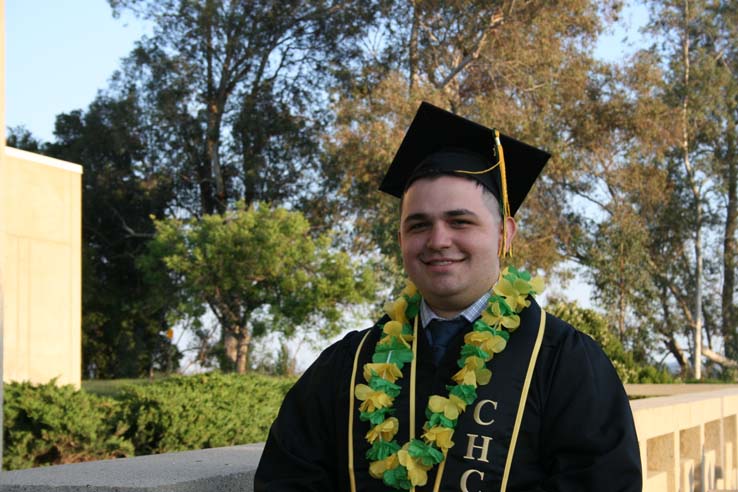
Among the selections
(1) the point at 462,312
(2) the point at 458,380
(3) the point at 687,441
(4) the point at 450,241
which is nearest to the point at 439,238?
(4) the point at 450,241

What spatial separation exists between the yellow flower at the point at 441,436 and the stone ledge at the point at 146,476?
34.6 inches

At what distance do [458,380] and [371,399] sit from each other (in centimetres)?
23

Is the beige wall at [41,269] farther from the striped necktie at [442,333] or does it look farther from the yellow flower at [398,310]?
the striped necktie at [442,333]

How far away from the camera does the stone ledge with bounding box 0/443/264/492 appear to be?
2857mm

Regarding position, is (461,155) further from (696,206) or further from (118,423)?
(696,206)

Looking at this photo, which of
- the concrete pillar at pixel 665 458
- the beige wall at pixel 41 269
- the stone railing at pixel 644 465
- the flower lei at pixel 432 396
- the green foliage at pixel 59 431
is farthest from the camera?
the beige wall at pixel 41 269

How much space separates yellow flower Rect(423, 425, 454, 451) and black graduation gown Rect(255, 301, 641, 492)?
1.3 inches

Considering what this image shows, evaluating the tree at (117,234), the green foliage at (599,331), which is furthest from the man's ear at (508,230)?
the tree at (117,234)

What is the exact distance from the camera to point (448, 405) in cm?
244

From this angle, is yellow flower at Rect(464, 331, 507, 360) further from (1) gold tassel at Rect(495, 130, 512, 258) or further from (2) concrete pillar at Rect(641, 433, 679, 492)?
(2) concrete pillar at Rect(641, 433, 679, 492)

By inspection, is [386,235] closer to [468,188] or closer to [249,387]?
[249,387]

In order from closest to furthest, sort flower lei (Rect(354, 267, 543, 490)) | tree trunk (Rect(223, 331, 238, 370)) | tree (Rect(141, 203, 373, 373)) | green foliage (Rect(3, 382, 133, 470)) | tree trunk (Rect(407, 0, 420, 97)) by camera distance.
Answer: flower lei (Rect(354, 267, 543, 490)) < green foliage (Rect(3, 382, 133, 470)) < tree (Rect(141, 203, 373, 373)) < tree trunk (Rect(223, 331, 238, 370)) < tree trunk (Rect(407, 0, 420, 97))

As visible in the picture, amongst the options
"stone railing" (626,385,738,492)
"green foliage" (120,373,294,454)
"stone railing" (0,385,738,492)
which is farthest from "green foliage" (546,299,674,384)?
"green foliage" (120,373,294,454)

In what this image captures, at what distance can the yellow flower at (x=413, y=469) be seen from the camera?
2389 millimetres
